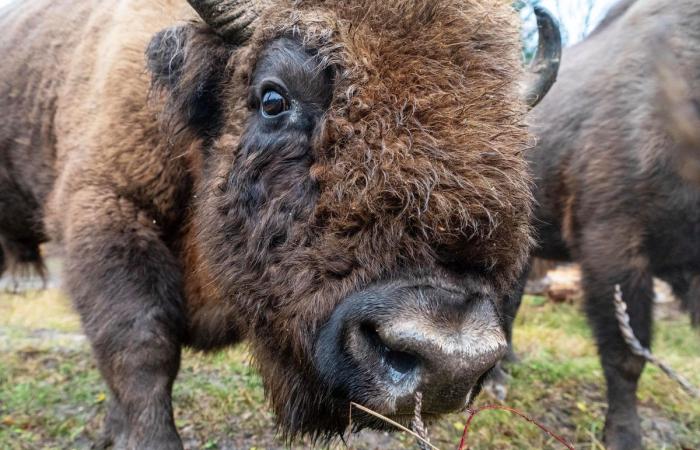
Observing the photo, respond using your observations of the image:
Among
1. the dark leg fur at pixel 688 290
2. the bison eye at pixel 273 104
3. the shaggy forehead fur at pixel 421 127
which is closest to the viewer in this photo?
the shaggy forehead fur at pixel 421 127

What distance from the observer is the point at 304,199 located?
6.63 ft

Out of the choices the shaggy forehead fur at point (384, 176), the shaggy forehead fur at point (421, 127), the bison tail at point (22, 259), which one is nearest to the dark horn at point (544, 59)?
the shaggy forehead fur at point (384, 176)

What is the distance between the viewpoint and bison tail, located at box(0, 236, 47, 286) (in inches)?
190

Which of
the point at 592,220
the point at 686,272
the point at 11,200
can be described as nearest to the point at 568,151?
the point at 592,220

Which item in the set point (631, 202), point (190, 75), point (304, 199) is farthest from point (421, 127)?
point (631, 202)

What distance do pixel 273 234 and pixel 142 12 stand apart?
86.5 inches

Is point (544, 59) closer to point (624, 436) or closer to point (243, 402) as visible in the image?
point (624, 436)

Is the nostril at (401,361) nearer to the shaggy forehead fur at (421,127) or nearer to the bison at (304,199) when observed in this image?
the bison at (304,199)

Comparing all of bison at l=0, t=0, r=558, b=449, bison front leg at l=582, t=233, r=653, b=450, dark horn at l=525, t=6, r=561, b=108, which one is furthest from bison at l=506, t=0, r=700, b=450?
bison at l=0, t=0, r=558, b=449

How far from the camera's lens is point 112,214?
290 centimetres

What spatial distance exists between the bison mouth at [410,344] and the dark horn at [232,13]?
136 centimetres

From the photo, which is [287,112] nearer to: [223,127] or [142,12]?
[223,127]

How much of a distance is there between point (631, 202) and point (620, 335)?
3.11 feet

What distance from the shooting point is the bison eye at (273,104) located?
7.43 ft
